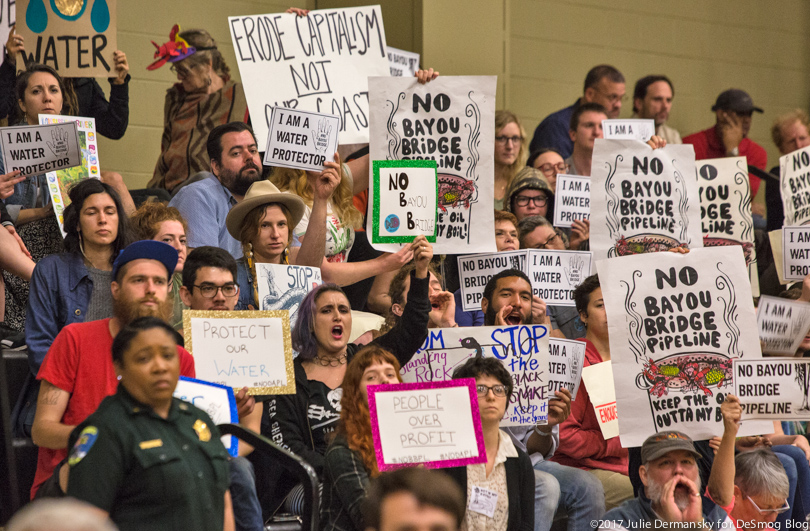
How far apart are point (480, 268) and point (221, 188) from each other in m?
1.46

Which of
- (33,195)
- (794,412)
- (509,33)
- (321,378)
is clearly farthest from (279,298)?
(509,33)

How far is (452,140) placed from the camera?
5.97m

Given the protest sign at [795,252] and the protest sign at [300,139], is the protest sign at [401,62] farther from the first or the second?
the protest sign at [795,252]

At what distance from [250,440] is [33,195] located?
303 centimetres

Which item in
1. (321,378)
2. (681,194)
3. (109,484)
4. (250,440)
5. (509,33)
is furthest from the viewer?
(509,33)

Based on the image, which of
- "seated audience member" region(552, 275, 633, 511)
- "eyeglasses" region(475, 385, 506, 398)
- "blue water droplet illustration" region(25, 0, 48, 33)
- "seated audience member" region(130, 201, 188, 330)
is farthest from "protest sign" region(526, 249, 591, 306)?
"blue water droplet illustration" region(25, 0, 48, 33)

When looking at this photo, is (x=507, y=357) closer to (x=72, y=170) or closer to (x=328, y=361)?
(x=328, y=361)

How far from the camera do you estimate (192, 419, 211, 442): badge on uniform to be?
3.40 metres

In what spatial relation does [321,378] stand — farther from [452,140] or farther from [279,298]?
[452,140]

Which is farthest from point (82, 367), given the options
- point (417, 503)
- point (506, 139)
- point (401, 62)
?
point (401, 62)

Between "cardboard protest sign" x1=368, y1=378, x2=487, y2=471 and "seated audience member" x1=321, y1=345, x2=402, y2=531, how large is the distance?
0.42ft

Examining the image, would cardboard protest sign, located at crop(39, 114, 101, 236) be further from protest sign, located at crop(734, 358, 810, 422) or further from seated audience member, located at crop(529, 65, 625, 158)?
seated audience member, located at crop(529, 65, 625, 158)

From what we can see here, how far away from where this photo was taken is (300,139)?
556cm

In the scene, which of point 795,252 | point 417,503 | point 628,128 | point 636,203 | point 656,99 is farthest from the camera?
point 656,99
